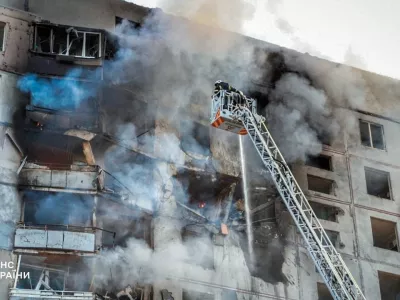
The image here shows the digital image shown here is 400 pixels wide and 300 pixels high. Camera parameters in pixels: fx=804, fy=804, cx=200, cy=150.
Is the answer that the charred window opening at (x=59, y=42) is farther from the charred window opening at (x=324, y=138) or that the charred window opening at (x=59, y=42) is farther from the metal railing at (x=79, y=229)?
the charred window opening at (x=324, y=138)


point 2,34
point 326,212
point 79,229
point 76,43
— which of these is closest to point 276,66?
point 326,212

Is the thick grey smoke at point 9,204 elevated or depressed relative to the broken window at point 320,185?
depressed

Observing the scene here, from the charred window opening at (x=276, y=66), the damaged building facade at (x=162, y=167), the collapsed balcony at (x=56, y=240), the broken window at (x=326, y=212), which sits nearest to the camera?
the collapsed balcony at (x=56, y=240)

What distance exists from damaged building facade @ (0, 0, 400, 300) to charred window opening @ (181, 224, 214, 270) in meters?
0.05

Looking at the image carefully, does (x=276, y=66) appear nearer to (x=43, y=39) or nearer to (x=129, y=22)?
(x=129, y=22)

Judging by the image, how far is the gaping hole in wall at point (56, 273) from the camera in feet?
90.9

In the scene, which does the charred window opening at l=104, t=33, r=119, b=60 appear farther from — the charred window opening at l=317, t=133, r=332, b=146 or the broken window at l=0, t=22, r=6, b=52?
the charred window opening at l=317, t=133, r=332, b=146

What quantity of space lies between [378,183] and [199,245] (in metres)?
10.8

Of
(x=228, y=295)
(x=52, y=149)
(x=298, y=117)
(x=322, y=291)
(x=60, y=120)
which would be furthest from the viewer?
(x=298, y=117)

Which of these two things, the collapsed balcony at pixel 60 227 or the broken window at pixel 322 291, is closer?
the collapsed balcony at pixel 60 227

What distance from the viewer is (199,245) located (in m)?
31.2

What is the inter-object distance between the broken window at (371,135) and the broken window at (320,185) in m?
3.30

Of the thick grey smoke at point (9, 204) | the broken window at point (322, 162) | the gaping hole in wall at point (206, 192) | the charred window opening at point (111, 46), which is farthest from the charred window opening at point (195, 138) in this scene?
the thick grey smoke at point (9, 204)

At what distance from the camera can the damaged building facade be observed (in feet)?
95.0
